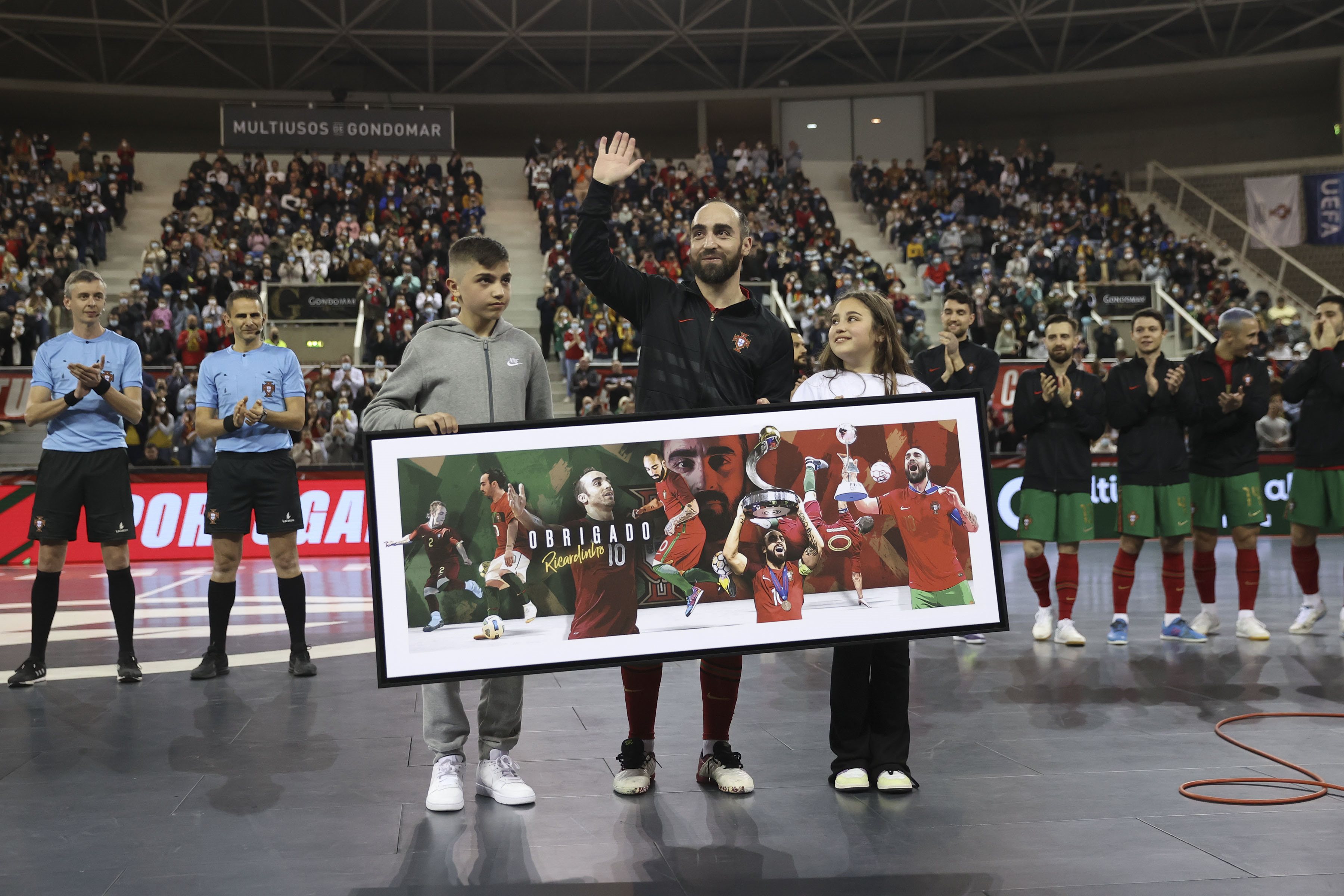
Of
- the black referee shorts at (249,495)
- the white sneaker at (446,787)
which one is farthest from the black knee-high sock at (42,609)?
the white sneaker at (446,787)

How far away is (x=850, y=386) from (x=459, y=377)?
1.50 m

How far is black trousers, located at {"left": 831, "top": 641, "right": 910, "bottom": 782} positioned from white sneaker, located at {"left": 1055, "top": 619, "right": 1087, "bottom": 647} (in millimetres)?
3198

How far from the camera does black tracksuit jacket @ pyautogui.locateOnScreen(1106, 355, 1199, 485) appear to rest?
6.84 metres

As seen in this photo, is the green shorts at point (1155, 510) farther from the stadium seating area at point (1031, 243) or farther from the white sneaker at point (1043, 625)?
the stadium seating area at point (1031, 243)

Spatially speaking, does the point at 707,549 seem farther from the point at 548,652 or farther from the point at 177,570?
the point at 177,570

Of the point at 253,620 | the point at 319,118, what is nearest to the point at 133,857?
the point at 253,620

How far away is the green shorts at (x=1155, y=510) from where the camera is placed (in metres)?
6.84

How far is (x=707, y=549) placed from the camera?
3.63 m

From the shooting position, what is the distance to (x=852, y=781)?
387 centimetres

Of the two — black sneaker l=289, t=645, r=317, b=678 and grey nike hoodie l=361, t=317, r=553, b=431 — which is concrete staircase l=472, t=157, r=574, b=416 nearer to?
black sneaker l=289, t=645, r=317, b=678

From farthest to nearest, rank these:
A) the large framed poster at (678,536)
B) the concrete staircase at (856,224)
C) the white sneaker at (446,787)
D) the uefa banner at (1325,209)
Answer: the uefa banner at (1325,209) → the concrete staircase at (856,224) → the white sneaker at (446,787) → the large framed poster at (678,536)

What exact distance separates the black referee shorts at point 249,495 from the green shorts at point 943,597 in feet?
13.1

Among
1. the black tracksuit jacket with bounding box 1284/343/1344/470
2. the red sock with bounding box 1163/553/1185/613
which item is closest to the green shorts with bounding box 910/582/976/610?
the red sock with bounding box 1163/553/1185/613

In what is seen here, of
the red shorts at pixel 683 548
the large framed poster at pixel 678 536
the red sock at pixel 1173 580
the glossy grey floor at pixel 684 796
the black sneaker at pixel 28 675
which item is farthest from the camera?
the red sock at pixel 1173 580
